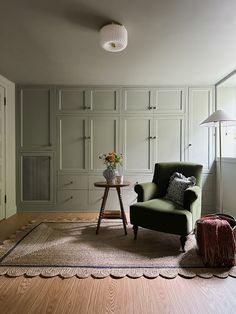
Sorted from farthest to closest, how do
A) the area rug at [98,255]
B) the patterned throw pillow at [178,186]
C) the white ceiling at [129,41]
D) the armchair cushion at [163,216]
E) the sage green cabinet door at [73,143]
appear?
1. the sage green cabinet door at [73,143]
2. the patterned throw pillow at [178,186]
3. the armchair cushion at [163,216]
4. the area rug at [98,255]
5. the white ceiling at [129,41]

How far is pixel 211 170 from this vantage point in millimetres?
3818

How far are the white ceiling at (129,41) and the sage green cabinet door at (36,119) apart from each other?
0.83 feet

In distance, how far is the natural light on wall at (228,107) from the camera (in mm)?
3723

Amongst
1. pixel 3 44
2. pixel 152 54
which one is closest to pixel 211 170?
pixel 152 54

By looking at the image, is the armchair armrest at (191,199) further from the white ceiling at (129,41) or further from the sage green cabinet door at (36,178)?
the sage green cabinet door at (36,178)

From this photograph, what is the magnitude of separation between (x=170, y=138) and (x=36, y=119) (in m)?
2.20

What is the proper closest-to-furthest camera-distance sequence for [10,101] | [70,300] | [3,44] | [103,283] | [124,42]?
[70,300], [103,283], [124,42], [3,44], [10,101]

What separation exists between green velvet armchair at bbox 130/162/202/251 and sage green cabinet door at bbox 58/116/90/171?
4.48 feet

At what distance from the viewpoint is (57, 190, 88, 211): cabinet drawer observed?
383 cm

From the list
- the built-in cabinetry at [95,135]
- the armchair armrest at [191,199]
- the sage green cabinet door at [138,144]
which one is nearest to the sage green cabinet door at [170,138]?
the built-in cabinetry at [95,135]

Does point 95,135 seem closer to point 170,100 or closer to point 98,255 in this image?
point 170,100

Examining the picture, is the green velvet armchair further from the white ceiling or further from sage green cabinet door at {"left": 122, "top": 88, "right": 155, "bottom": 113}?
the white ceiling

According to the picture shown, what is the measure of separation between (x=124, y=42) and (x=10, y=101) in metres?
2.37

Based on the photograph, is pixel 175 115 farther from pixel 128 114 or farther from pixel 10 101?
pixel 10 101
